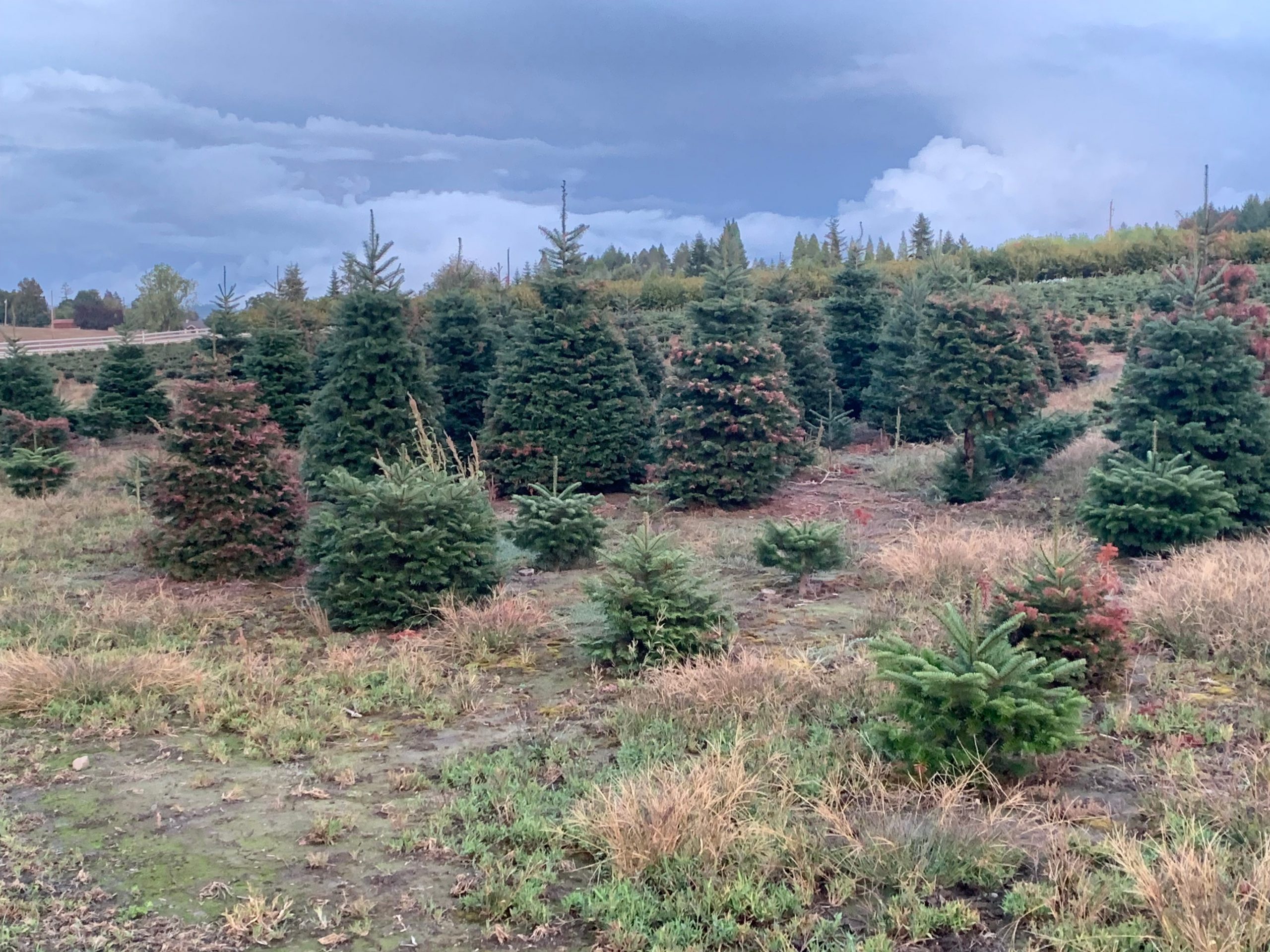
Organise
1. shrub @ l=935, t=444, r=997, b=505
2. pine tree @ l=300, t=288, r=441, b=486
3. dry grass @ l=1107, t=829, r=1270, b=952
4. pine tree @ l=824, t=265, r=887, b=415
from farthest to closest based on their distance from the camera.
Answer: pine tree @ l=824, t=265, r=887, b=415
pine tree @ l=300, t=288, r=441, b=486
shrub @ l=935, t=444, r=997, b=505
dry grass @ l=1107, t=829, r=1270, b=952

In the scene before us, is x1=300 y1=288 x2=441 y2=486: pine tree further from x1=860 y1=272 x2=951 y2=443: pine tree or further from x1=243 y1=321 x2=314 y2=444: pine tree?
x1=860 y1=272 x2=951 y2=443: pine tree

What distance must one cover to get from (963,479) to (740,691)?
9.40 m

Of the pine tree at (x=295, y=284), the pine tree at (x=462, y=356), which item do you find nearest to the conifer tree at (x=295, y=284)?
the pine tree at (x=295, y=284)

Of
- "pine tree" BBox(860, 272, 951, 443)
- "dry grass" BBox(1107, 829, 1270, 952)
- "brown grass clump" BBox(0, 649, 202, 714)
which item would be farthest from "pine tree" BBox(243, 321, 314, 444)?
"dry grass" BBox(1107, 829, 1270, 952)

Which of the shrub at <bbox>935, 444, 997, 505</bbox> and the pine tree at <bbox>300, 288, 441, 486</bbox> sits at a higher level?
the pine tree at <bbox>300, 288, 441, 486</bbox>

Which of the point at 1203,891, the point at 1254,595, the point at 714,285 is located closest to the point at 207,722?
the point at 1203,891

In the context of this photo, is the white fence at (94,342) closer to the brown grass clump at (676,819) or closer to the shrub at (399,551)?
the shrub at (399,551)

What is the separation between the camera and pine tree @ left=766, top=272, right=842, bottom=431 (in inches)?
906

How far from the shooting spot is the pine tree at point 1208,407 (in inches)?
420

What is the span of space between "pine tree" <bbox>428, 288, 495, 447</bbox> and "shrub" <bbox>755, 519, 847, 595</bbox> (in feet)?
36.1

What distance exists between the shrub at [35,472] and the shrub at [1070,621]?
53.8 feet

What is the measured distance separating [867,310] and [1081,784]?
22359 millimetres

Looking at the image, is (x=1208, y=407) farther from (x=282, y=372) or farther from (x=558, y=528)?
(x=282, y=372)

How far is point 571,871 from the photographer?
4.21 m
